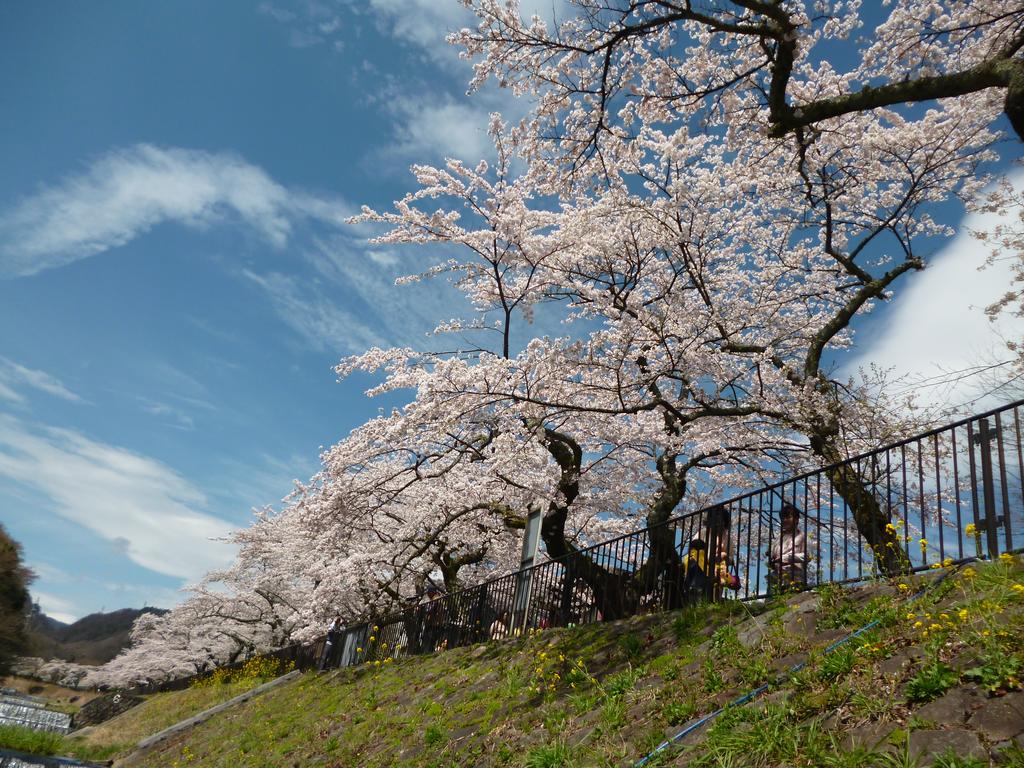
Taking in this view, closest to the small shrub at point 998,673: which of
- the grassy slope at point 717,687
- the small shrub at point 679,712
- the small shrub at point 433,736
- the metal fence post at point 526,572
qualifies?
the grassy slope at point 717,687

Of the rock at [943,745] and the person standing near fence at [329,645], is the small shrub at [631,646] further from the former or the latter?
the person standing near fence at [329,645]

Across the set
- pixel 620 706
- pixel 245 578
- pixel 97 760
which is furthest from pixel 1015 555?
pixel 245 578

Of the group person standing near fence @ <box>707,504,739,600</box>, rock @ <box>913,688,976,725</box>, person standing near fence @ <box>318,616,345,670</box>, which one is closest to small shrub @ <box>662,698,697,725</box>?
rock @ <box>913,688,976,725</box>

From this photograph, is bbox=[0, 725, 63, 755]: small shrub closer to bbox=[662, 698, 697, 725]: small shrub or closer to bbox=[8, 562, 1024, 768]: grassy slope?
bbox=[8, 562, 1024, 768]: grassy slope

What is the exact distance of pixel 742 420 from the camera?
13.8 meters

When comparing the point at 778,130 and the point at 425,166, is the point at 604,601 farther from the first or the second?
the point at 425,166

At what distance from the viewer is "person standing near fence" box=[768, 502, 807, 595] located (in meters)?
7.45

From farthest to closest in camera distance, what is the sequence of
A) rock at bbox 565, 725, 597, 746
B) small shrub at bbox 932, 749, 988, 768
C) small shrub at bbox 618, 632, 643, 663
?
small shrub at bbox 618, 632, 643, 663 < rock at bbox 565, 725, 597, 746 < small shrub at bbox 932, 749, 988, 768

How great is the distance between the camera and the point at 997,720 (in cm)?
368

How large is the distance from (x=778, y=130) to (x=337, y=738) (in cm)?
1106

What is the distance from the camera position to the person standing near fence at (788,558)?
745cm

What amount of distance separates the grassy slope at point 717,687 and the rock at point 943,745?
4cm

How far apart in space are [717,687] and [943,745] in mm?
2184

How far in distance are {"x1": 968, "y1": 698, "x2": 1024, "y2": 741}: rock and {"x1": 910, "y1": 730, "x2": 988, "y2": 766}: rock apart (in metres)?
0.08
